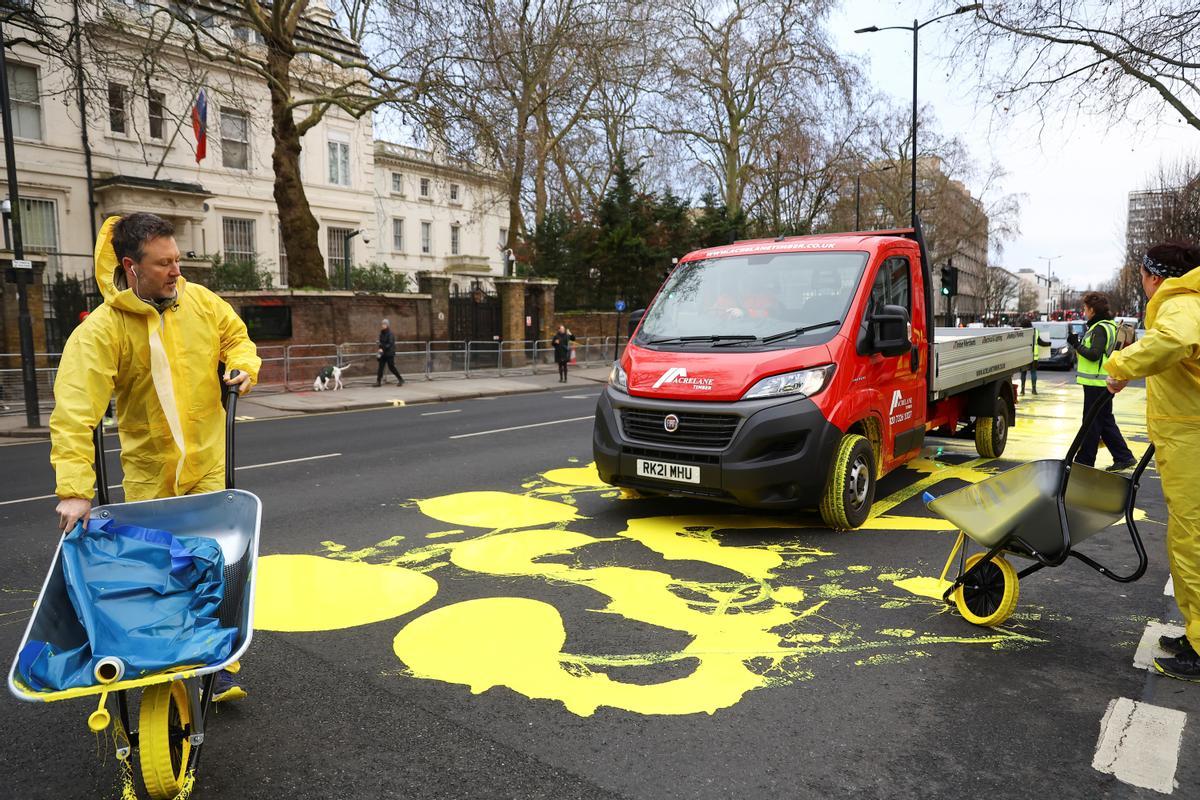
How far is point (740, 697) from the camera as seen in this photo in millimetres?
3547

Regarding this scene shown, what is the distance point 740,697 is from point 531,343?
1031 inches

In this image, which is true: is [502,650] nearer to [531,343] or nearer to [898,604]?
[898,604]

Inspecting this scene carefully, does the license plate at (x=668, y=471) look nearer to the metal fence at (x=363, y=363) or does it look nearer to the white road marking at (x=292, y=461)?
the white road marking at (x=292, y=461)

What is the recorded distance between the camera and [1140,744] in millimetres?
3164

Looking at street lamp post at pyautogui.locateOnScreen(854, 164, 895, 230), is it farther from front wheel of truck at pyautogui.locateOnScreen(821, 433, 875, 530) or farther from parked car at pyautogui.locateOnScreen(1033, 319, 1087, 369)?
front wheel of truck at pyautogui.locateOnScreen(821, 433, 875, 530)

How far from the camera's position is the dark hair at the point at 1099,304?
29.8 ft

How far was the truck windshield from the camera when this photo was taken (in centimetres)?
642

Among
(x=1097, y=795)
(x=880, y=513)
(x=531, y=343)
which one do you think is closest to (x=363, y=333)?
(x=531, y=343)

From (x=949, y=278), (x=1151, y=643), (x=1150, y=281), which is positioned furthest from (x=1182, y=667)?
(x=949, y=278)

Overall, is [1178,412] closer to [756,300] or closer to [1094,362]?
[756,300]

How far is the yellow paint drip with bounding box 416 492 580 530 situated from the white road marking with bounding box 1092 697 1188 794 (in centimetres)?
411

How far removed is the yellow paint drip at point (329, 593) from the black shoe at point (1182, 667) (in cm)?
372

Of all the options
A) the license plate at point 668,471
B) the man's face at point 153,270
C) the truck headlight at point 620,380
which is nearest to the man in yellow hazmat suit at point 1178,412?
the license plate at point 668,471

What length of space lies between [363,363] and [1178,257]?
71.4 ft
